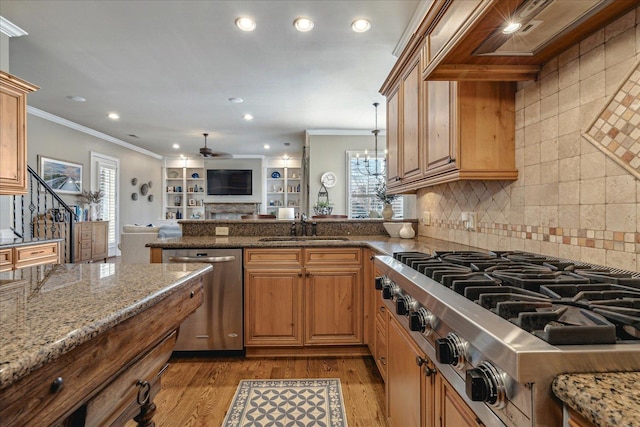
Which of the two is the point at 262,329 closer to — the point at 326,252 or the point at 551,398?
the point at 326,252

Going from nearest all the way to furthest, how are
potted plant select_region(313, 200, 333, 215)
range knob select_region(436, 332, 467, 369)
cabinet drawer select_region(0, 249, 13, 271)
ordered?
1. range knob select_region(436, 332, 467, 369)
2. cabinet drawer select_region(0, 249, 13, 271)
3. potted plant select_region(313, 200, 333, 215)

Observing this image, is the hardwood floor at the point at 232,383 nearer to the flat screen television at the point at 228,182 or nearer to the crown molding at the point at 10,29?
the crown molding at the point at 10,29

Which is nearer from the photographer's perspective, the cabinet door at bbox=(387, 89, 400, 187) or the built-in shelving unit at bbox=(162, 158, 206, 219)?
the cabinet door at bbox=(387, 89, 400, 187)

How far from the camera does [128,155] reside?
8312mm

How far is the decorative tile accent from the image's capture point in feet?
3.59

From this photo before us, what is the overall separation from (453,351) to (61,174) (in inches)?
294

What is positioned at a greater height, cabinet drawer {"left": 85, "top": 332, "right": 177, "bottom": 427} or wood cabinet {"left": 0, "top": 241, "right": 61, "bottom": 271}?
wood cabinet {"left": 0, "top": 241, "right": 61, "bottom": 271}

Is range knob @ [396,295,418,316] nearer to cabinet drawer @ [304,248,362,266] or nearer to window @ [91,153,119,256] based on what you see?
cabinet drawer @ [304,248,362,266]

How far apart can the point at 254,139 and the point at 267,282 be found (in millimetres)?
5740

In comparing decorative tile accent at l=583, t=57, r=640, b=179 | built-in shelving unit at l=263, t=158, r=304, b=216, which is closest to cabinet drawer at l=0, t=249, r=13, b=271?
decorative tile accent at l=583, t=57, r=640, b=179

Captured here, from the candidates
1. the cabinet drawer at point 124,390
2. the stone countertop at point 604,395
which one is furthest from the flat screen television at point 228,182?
the stone countertop at point 604,395

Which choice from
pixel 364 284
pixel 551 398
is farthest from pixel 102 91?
pixel 551 398

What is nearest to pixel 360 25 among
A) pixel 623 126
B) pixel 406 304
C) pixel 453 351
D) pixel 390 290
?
pixel 623 126

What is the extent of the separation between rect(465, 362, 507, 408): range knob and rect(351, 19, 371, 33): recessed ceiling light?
2959 mm
